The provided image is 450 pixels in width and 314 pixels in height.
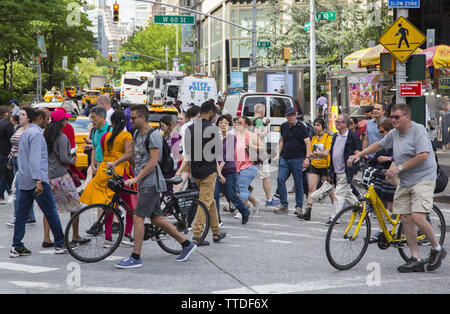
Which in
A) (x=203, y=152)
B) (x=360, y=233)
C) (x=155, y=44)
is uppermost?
(x=155, y=44)

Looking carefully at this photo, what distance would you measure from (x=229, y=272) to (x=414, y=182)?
2.28 metres

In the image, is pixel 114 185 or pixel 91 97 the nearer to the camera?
pixel 114 185

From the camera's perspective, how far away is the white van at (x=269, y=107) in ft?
70.4

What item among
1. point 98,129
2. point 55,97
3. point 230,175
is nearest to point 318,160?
point 230,175

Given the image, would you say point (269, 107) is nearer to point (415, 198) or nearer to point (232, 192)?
point (232, 192)

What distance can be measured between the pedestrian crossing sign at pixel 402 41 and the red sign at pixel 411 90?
0.49m

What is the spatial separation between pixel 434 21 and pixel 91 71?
17332 centimetres

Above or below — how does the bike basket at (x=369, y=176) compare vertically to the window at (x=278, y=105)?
below

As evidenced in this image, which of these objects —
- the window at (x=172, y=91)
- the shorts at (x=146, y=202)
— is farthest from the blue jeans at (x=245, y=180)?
the window at (x=172, y=91)

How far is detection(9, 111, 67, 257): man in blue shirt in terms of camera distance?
28.7 ft

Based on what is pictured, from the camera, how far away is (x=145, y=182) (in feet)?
26.5

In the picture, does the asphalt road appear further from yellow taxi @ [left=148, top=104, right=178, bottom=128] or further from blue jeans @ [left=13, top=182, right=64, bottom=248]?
yellow taxi @ [left=148, top=104, right=178, bottom=128]

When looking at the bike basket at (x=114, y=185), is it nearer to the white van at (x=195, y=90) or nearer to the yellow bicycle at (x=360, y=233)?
the yellow bicycle at (x=360, y=233)
